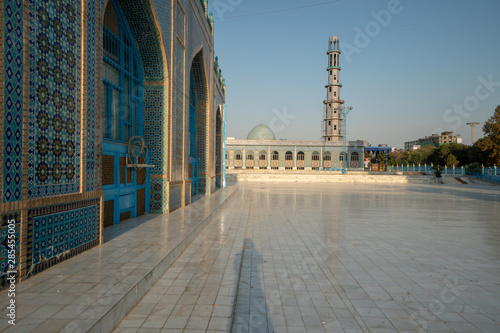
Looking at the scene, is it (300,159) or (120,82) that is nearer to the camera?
(120,82)

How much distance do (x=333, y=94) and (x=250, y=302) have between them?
165 ft

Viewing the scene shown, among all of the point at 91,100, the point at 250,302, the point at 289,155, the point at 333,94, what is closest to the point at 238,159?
the point at 289,155

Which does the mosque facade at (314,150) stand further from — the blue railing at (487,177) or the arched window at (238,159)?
the blue railing at (487,177)

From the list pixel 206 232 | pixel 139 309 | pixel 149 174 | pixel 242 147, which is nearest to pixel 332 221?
pixel 206 232

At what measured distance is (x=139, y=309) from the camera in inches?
123

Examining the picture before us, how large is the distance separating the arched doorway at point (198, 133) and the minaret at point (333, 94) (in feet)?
131

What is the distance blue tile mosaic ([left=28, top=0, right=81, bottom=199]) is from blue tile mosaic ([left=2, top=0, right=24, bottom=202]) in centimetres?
15

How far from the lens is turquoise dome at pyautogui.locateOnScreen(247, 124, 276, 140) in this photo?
54075 mm

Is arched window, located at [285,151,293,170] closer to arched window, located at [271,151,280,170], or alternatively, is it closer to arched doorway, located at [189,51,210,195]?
arched window, located at [271,151,280,170]

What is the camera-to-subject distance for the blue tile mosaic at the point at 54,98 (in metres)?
3.43

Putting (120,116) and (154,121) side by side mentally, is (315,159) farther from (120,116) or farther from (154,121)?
(120,116)

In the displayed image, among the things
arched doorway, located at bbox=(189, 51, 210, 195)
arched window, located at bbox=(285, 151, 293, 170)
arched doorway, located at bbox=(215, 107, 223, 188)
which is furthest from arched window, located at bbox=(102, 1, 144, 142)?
arched window, located at bbox=(285, 151, 293, 170)

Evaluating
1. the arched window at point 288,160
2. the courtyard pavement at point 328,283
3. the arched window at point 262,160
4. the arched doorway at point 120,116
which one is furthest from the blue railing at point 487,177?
the arched doorway at point 120,116

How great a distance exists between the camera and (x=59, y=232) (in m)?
3.87
